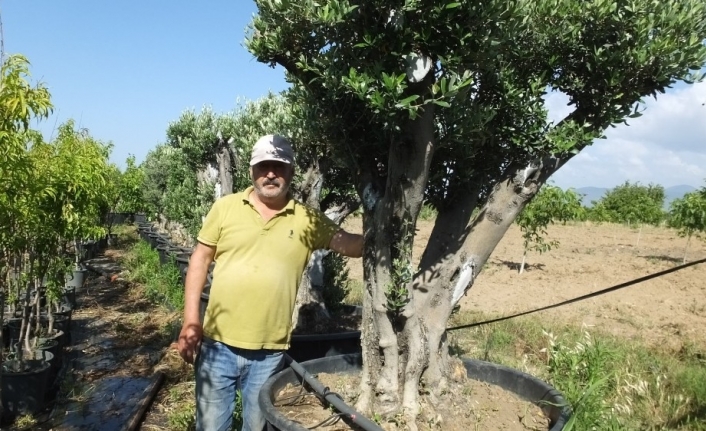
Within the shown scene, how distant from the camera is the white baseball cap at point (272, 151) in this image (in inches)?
120

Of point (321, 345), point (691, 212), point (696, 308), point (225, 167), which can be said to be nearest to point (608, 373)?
point (321, 345)

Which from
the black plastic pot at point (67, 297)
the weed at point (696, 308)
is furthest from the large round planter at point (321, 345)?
the weed at point (696, 308)

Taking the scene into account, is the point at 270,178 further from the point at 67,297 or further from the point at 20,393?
the point at 67,297

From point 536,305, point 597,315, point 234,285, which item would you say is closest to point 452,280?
point 234,285

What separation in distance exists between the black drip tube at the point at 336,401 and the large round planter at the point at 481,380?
0.09 m

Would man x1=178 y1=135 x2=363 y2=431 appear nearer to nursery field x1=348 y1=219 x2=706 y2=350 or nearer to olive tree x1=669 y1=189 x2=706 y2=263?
nursery field x1=348 y1=219 x2=706 y2=350

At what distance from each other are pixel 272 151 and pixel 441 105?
A: 99cm

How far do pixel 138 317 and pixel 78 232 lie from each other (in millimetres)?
2125

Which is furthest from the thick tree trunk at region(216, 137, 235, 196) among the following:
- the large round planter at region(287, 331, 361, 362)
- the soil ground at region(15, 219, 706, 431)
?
the large round planter at region(287, 331, 361, 362)

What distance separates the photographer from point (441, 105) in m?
2.48

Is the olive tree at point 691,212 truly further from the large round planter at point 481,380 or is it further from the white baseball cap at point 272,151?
the white baseball cap at point 272,151

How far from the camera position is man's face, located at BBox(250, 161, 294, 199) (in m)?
3.13

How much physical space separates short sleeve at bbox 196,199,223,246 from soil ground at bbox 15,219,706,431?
1650 millimetres

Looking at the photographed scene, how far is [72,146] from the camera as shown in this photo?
26.9 feet
